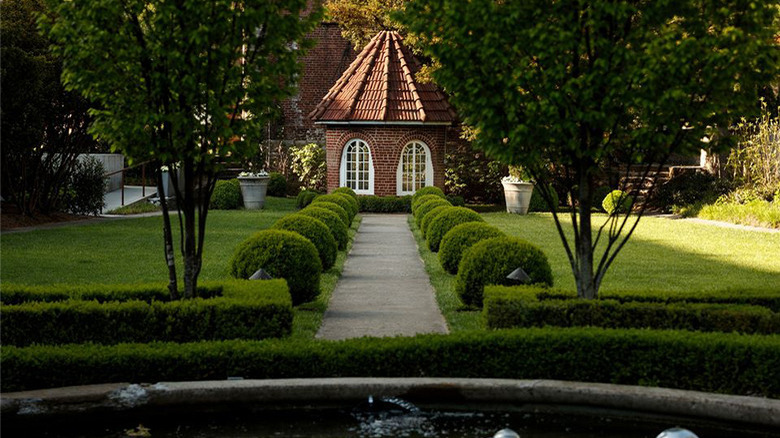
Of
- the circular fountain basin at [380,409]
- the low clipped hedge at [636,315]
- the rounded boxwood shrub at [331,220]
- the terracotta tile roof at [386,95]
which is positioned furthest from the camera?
the terracotta tile roof at [386,95]

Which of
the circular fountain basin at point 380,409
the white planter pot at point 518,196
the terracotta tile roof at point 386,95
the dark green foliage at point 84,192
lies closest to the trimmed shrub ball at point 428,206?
the white planter pot at point 518,196

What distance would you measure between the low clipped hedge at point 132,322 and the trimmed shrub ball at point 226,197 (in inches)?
905

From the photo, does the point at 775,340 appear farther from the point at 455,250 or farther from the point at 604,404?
the point at 455,250

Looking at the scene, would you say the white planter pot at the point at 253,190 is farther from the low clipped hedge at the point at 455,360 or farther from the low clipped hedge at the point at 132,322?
the low clipped hedge at the point at 455,360

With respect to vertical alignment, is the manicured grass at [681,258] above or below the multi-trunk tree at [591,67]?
below

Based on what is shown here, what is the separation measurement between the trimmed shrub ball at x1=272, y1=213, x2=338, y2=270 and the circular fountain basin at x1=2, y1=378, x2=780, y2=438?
21.9 ft

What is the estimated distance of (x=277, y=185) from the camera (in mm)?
37219

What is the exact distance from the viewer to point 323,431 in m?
6.69

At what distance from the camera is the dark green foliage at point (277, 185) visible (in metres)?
37.1

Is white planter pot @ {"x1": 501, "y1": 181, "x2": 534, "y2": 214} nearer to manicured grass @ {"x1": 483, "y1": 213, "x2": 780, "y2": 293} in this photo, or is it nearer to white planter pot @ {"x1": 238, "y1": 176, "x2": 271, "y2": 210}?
manicured grass @ {"x1": 483, "y1": 213, "x2": 780, "y2": 293}

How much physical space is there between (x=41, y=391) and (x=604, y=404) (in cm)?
412

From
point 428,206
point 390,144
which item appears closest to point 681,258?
point 428,206

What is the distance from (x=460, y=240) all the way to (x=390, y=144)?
18164mm

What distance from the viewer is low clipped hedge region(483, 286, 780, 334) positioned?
8.31 meters
